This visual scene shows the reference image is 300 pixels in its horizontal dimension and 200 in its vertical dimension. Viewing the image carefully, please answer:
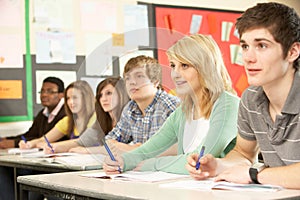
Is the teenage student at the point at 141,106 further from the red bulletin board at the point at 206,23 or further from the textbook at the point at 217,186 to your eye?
the red bulletin board at the point at 206,23

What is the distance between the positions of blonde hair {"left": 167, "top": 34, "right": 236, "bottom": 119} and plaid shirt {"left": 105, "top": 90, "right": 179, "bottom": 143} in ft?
0.33

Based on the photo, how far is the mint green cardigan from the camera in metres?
2.13

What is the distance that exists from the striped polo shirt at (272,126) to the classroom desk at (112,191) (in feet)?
0.66

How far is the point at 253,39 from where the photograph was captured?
184cm

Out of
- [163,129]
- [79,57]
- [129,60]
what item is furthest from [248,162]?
[79,57]

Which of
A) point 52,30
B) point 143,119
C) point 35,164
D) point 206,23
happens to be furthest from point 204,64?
point 206,23

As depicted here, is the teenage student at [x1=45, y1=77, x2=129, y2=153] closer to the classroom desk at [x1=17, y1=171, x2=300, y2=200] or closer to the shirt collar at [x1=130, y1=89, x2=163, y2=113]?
the shirt collar at [x1=130, y1=89, x2=163, y2=113]

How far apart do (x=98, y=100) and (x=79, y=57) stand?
2677 mm

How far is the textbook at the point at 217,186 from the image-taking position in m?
1.72

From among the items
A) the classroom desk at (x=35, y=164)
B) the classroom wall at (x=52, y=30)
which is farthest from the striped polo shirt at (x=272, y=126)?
the classroom wall at (x=52, y=30)

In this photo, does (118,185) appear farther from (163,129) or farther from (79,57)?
(79,57)

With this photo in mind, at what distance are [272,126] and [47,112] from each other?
2.92 metres

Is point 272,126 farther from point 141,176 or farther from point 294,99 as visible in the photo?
point 141,176

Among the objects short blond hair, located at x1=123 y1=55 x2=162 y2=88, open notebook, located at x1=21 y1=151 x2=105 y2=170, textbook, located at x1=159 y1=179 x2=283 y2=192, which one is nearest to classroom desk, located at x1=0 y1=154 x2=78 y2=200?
open notebook, located at x1=21 y1=151 x2=105 y2=170
